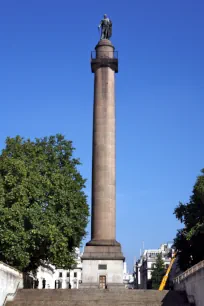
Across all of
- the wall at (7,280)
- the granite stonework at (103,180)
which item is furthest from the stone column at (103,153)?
the wall at (7,280)

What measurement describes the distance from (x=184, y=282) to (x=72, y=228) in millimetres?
10683

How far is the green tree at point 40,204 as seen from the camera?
3450 cm

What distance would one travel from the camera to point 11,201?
35812mm

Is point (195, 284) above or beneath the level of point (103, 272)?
beneath

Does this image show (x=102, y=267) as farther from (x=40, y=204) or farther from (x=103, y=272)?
(x=40, y=204)

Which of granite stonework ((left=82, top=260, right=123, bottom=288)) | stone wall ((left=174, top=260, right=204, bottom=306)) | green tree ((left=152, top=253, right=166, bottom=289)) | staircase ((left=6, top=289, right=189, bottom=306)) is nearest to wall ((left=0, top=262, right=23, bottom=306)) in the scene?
staircase ((left=6, top=289, right=189, bottom=306))

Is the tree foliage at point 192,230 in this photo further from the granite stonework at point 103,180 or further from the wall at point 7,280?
the wall at point 7,280

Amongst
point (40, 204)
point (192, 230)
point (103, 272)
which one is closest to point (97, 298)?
point (103, 272)

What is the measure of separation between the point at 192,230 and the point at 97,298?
59.6 feet

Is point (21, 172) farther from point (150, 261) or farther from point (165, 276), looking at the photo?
point (150, 261)

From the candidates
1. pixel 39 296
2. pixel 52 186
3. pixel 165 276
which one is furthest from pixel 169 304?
pixel 165 276

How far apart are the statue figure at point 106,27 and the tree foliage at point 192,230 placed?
17.4m

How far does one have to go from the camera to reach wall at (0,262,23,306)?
91.5ft

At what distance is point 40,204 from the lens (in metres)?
36.8
